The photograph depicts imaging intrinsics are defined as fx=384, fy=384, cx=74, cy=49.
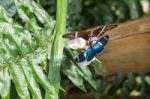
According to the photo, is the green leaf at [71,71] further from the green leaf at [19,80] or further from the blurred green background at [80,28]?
the green leaf at [19,80]

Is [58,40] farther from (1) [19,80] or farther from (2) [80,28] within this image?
(2) [80,28]

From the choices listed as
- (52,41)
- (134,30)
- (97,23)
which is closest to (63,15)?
(52,41)

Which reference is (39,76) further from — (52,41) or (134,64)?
(134,64)

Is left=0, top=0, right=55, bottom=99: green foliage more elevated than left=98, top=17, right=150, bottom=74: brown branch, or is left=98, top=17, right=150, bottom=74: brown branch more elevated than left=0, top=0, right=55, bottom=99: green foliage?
left=0, top=0, right=55, bottom=99: green foliage

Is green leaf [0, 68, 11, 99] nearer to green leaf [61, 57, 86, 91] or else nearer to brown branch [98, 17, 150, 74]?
green leaf [61, 57, 86, 91]

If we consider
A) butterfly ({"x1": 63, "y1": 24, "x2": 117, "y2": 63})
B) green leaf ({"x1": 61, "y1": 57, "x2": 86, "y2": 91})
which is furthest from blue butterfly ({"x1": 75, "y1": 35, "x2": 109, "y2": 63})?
green leaf ({"x1": 61, "y1": 57, "x2": 86, "y2": 91})

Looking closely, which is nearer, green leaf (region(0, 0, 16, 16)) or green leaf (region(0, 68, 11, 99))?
green leaf (region(0, 68, 11, 99))

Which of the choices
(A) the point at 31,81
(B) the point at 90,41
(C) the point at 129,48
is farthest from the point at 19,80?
(C) the point at 129,48

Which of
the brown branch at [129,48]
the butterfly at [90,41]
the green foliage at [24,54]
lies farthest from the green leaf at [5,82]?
the brown branch at [129,48]

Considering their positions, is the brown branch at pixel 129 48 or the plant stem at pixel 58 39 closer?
the plant stem at pixel 58 39
